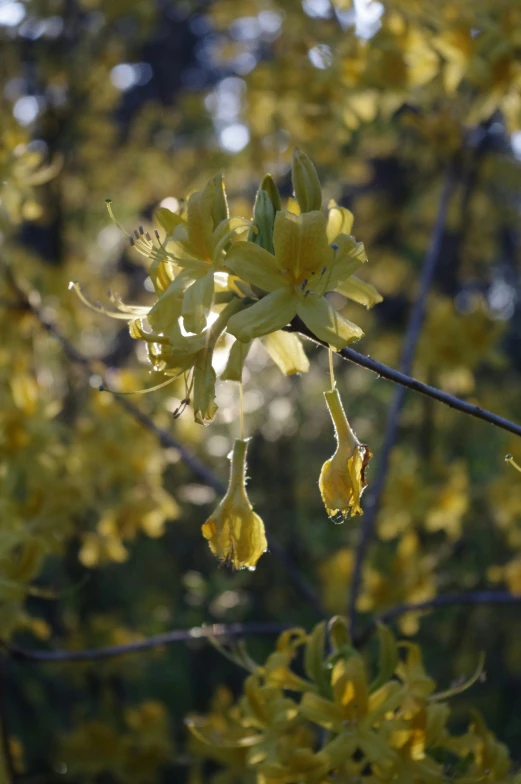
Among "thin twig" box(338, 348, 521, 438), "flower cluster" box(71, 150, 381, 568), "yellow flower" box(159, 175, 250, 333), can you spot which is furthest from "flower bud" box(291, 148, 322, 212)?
"thin twig" box(338, 348, 521, 438)

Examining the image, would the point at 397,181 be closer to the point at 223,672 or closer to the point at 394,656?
the point at 223,672

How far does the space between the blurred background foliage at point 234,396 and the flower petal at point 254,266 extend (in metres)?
0.67

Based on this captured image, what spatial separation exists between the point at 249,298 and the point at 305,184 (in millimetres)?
217

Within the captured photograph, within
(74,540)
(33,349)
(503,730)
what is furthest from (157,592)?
(503,730)

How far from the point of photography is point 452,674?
3812 mm

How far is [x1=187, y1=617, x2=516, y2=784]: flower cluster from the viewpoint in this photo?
1.61m

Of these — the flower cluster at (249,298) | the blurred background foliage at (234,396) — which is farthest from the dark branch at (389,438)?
the flower cluster at (249,298)

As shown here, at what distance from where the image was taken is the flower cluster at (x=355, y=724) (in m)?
1.61

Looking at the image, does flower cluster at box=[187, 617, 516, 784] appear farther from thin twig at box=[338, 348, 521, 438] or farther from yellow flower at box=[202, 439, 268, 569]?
thin twig at box=[338, 348, 521, 438]

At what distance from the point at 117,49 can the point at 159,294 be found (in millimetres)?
4880

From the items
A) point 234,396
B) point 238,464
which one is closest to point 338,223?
point 238,464

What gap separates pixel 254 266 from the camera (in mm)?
1285

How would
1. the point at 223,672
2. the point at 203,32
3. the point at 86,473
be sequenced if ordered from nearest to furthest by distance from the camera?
the point at 86,473 < the point at 223,672 < the point at 203,32

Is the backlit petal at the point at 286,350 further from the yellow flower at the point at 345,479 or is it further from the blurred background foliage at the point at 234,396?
the blurred background foliage at the point at 234,396
